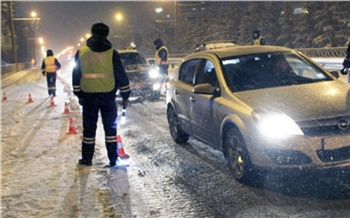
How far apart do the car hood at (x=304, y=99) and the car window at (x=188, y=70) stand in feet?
5.60

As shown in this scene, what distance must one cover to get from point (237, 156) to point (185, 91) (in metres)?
2.09

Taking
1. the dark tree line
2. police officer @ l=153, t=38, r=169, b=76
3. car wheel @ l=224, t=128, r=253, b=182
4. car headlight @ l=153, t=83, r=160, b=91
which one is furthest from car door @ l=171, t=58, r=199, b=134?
the dark tree line

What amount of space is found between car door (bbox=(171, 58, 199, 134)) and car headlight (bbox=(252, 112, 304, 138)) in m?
2.18

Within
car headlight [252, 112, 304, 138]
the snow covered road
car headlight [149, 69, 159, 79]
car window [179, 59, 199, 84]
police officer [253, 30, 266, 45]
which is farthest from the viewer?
car headlight [149, 69, 159, 79]

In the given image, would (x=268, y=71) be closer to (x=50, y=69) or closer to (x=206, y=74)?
Result: (x=206, y=74)

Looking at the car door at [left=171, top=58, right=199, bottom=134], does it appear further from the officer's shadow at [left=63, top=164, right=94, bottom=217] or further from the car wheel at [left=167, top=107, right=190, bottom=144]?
the officer's shadow at [left=63, top=164, right=94, bottom=217]

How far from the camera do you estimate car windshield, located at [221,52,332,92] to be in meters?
6.53

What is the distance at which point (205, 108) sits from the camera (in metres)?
6.86

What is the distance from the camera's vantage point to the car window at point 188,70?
25.7 feet

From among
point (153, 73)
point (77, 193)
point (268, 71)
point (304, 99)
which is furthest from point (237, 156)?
point (153, 73)

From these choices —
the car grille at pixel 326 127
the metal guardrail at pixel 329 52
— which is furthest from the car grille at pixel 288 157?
the metal guardrail at pixel 329 52

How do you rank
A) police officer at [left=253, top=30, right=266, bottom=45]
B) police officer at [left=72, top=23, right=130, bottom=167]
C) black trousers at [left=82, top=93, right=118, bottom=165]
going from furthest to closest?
police officer at [left=253, top=30, right=266, bottom=45], black trousers at [left=82, top=93, right=118, bottom=165], police officer at [left=72, top=23, right=130, bottom=167]

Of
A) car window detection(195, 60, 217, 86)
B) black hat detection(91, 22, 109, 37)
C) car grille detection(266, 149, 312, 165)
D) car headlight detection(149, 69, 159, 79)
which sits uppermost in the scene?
black hat detection(91, 22, 109, 37)

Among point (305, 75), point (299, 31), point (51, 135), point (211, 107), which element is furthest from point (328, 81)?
point (299, 31)
